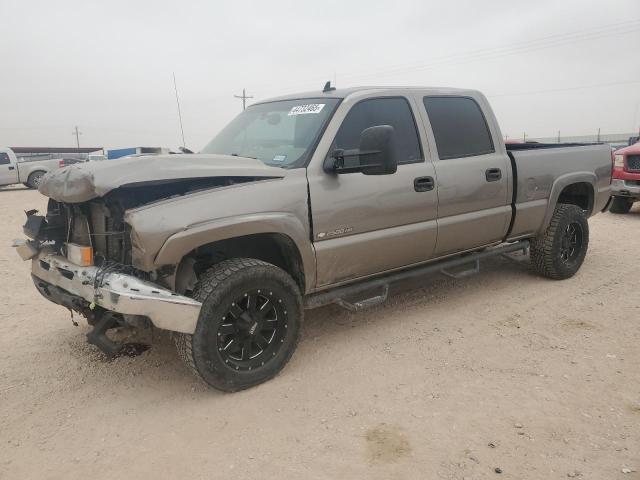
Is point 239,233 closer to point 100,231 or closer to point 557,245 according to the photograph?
point 100,231

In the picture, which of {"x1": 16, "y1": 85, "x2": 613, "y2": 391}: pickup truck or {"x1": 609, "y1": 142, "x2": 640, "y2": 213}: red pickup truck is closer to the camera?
{"x1": 16, "y1": 85, "x2": 613, "y2": 391}: pickup truck

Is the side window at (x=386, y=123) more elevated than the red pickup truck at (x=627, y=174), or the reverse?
the side window at (x=386, y=123)

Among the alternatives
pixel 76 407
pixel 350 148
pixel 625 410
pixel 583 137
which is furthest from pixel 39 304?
pixel 583 137

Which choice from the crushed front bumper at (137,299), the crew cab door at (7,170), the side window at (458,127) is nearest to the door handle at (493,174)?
the side window at (458,127)

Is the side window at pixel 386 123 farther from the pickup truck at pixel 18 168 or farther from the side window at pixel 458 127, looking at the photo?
the pickup truck at pixel 18 168

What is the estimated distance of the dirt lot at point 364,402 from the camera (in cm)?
245

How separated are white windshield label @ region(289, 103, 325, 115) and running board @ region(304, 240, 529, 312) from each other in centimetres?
134

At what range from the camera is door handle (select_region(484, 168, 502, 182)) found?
4352mm

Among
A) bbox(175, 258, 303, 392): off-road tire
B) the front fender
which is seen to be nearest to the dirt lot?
bbox(175, 258, 303, 392): off-road tire

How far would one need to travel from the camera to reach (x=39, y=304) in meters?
4.82

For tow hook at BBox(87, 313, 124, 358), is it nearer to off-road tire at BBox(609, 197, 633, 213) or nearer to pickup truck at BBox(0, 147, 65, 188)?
off-road tire at BBox(609, 197, 633, 213)

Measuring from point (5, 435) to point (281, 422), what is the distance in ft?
4.96

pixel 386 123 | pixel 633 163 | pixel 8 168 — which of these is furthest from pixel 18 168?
pixel 633 163

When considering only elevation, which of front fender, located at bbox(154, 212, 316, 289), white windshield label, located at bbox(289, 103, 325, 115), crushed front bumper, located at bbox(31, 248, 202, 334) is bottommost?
crushed front bumper, located at bbox(31, 248, 202, 334)
